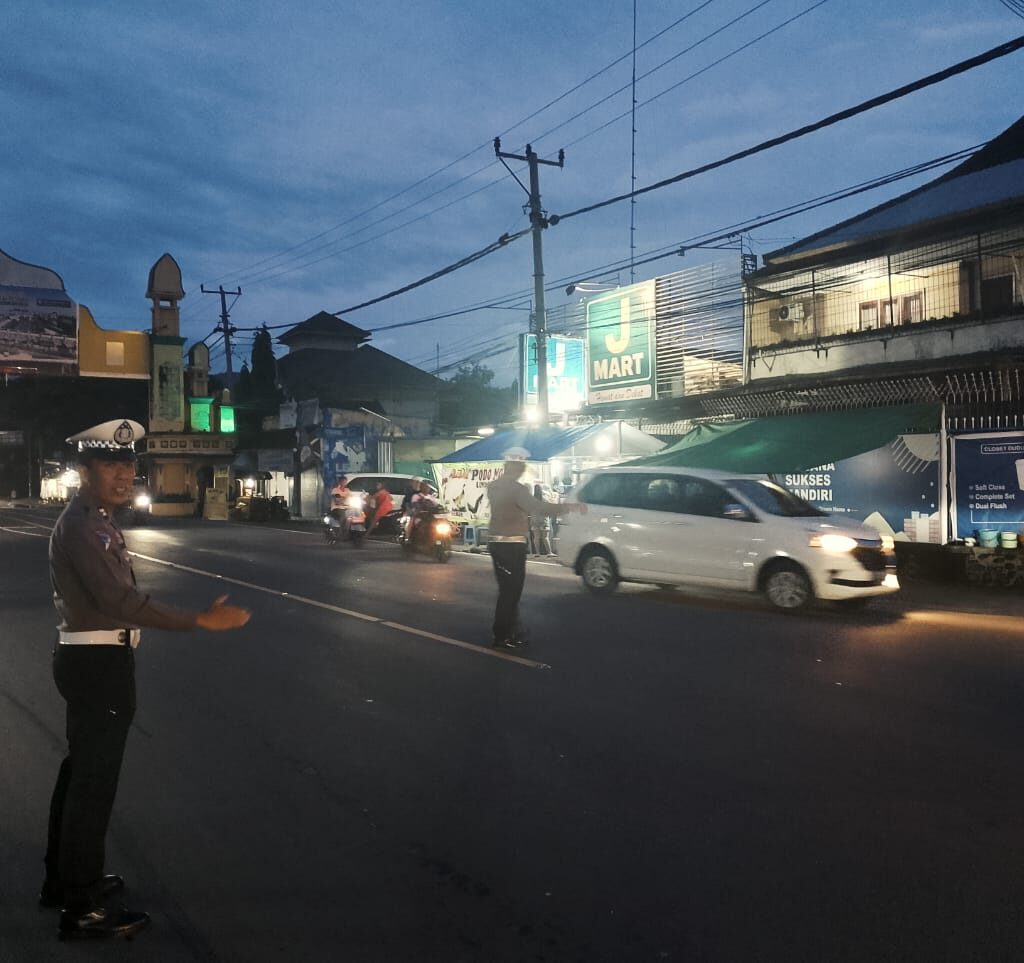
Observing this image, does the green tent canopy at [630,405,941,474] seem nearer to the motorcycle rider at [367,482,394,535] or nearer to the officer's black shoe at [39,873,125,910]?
the motorcycle rider at [367,482,394,535]

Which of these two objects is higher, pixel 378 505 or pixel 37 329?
pixel 37 329

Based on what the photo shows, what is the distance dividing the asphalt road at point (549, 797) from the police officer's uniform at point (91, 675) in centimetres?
33

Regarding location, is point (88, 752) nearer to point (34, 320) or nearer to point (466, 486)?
point (466, 486)

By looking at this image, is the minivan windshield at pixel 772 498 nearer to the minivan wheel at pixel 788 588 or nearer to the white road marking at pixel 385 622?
the minivan wheel at pixel 788 588

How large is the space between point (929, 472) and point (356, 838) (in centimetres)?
1552

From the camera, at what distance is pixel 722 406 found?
2073 centimetres

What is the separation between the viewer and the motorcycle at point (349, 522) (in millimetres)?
24281

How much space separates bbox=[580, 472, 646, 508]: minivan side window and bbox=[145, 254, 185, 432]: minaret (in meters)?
38.4

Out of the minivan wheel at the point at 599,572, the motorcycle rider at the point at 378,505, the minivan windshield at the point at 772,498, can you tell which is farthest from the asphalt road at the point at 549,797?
the motorcycle rider at the point at 378,505

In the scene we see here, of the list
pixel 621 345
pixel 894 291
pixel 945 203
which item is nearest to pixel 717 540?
pixel 894 291

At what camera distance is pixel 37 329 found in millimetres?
40000

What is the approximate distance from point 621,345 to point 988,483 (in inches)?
427

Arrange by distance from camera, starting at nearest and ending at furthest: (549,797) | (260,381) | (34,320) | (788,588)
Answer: (549,797)
(788,588)
(34,320)
(260,381)

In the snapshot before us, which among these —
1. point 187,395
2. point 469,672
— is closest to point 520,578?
point 469,672
